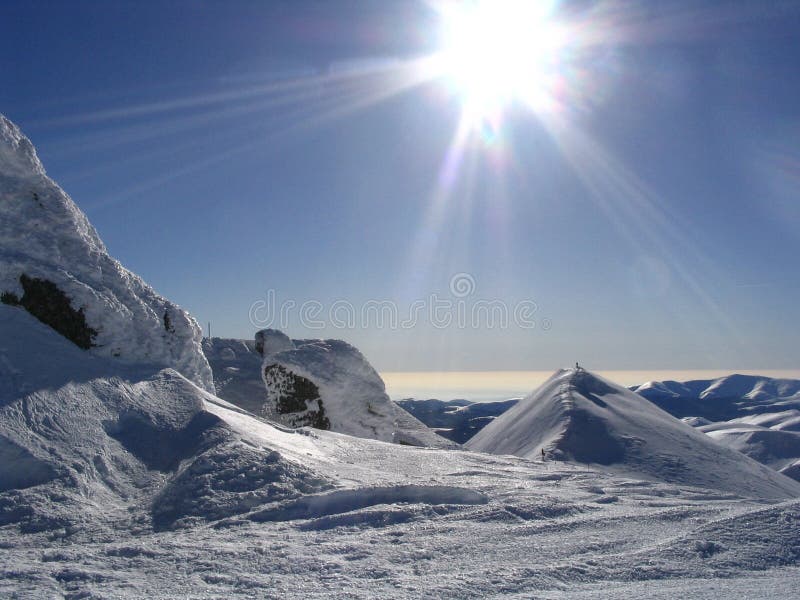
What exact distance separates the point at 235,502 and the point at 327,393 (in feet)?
41.6

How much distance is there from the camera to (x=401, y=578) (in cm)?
443

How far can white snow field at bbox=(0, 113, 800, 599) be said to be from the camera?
446 cm

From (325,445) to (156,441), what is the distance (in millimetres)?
3085

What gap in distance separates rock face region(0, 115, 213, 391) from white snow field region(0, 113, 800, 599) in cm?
4

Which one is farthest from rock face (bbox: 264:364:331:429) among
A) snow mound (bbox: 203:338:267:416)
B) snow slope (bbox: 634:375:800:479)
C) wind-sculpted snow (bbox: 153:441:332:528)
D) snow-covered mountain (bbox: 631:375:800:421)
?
snow-covered mountain (bbox: 631:375:800:421)

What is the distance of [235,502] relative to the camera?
20.8 ft

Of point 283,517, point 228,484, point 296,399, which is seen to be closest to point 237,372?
point 296,399

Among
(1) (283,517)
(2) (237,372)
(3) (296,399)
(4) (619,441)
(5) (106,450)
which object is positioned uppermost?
(2) (237,372)

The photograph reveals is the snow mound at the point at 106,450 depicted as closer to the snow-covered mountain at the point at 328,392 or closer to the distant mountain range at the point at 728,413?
the snow-covered mountain at the point at 328,392

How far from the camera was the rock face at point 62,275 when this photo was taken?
9938 mm

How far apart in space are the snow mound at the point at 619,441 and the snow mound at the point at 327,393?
23.7ft

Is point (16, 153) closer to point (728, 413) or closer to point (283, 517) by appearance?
point (283, 517)

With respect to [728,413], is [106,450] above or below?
below

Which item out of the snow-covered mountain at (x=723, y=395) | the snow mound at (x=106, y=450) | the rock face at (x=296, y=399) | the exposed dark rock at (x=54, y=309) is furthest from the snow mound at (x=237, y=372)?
the snow-covered mountain at (x=723, y=395)
